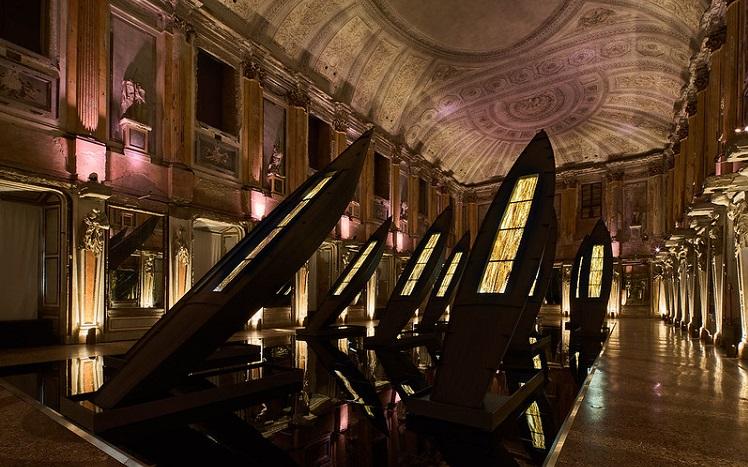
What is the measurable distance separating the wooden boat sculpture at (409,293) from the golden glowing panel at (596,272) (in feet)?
12.7

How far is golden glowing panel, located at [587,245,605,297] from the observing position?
984cm

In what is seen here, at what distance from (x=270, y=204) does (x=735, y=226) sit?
1154cm

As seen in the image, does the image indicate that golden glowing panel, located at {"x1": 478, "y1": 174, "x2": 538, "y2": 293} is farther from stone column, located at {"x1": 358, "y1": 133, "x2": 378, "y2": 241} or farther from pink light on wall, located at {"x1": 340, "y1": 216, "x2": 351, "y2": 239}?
stone column, located at {"x1": 358, "y1": 133, "x2": 378, "y2": 241}

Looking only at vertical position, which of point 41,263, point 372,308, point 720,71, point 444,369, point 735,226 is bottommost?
point 372,308

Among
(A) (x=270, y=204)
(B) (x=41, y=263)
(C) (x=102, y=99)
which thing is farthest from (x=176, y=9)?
(B) (x=41, y=263)

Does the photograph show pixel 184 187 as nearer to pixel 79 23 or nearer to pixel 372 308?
pixel 79 23

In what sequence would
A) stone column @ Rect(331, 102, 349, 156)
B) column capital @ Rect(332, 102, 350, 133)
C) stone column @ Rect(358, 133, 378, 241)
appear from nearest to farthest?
stone column @ Rect(331, 102, 349, 156)
column capital @ Rect(332, 102, 350, 133)
stone column @ Rect(358, 133, 378, 241)

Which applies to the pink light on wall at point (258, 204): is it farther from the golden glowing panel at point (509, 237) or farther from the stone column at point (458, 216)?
the stone column at point (458, 216)

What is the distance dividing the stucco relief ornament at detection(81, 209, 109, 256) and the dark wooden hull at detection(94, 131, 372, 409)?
583 cm

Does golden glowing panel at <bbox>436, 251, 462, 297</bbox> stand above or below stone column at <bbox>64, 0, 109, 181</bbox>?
below

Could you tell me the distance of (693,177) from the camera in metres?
13.0

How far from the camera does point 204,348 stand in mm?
3660

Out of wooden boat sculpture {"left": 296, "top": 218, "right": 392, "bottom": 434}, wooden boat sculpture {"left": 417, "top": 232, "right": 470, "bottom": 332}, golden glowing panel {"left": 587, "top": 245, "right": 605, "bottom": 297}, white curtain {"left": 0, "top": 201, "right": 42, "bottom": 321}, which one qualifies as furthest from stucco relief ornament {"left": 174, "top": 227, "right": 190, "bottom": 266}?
golden glowing panel {"left": 587, "top": 245, "right": 605, "bottom": 297}

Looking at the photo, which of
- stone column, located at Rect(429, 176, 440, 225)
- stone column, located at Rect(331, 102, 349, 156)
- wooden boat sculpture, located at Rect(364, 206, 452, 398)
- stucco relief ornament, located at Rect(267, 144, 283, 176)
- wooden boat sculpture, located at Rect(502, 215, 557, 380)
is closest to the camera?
wooden boat sculpture, located at Rect(502, 215, 557, 380)
